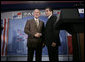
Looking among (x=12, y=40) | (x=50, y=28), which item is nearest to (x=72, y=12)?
(x=50, y=28)

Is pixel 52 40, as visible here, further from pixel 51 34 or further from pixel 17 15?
pixel 17 15

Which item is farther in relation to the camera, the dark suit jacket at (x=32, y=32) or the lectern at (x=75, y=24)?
the dark suit jacket at (x=32, y=32)

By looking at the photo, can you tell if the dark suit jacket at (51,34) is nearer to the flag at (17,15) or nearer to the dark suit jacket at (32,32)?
the dark suit jacket at (32,32)

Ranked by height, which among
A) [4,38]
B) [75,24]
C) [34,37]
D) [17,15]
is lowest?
[4,38]

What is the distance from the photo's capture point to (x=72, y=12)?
140 cm

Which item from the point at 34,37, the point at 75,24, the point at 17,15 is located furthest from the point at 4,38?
the point at 75,24

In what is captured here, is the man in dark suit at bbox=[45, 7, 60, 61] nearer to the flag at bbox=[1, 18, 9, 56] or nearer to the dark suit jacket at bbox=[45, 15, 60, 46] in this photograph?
the dark suit jacket at bbox=[45, 15, 60, 46]

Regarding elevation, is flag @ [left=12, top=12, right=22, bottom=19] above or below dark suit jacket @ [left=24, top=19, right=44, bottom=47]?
above

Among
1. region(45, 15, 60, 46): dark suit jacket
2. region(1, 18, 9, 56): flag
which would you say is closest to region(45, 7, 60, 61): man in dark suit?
region(45, 15, 60, 46): dark suit jacket

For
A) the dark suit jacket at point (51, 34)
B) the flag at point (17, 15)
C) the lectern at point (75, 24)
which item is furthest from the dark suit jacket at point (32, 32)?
the flag at point (17, 15)

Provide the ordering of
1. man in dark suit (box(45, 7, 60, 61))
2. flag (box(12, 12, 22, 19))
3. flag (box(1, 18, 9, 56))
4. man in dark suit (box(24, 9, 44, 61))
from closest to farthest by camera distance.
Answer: man in dark suit (box(45, 7, 60, 61)), man in dark suit (box(24, 9, 44, 61)), flag (box(1, 18, 9, 56)), flag (box(12, 12, 22, 19))

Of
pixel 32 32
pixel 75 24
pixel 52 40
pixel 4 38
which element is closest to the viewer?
pixel 75 24

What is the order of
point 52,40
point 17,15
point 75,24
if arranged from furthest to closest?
point 17,15 → point 52,40 → point 75,24

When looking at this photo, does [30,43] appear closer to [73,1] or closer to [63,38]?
[63,38]
